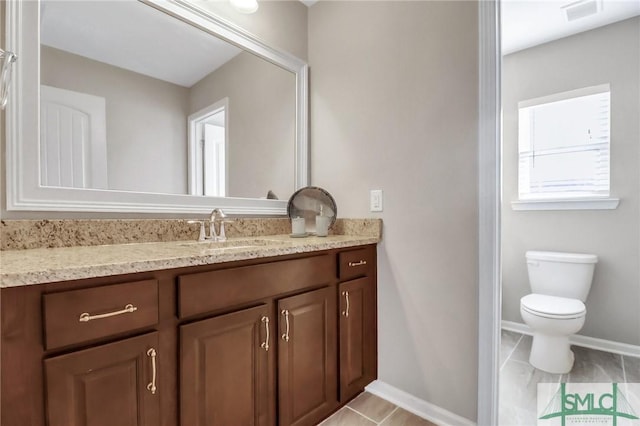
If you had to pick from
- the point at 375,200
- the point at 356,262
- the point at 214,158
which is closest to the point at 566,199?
the point at 375,200

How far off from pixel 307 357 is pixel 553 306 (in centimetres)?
167

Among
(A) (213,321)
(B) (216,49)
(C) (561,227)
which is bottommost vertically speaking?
(A) (213,321)

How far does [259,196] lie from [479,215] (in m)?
1.20

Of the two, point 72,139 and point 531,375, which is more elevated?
point 72,139

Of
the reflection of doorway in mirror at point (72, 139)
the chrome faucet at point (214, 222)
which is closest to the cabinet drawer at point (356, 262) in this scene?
the chrome faucet at point (214, 222)

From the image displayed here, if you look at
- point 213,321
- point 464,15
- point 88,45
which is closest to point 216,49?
point 88,45

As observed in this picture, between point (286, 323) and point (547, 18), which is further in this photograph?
point (547, 18)

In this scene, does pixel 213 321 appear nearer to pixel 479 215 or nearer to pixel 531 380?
pixel 479 215

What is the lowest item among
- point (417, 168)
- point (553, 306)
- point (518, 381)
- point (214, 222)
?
point (518, 381)

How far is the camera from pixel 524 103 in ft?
8.25

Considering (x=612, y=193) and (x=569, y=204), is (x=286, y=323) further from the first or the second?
(x=612, y=193)

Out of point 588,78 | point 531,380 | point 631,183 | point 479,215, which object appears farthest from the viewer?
point 588,78

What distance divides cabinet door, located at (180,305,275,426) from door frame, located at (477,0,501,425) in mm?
934

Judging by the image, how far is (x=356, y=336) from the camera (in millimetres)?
1581
